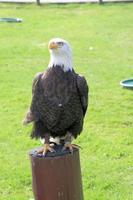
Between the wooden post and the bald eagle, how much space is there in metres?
0.21

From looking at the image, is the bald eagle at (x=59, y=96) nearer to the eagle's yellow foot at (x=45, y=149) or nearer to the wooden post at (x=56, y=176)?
the eagle's yellow foot at (x=45, y=149)

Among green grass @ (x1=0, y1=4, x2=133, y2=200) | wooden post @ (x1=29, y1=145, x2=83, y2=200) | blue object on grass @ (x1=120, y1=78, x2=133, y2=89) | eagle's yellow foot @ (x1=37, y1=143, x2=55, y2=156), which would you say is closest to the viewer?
wooden post @ (x1=29, y1=145, x2=83, y2=200)

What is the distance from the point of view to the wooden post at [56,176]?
4.40 meters

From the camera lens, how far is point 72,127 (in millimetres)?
4871

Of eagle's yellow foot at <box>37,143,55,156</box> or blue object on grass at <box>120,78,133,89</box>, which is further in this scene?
blue object on grass at <box>120,78,133,89</box>

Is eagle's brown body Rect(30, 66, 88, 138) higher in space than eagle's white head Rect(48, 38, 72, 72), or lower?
lower

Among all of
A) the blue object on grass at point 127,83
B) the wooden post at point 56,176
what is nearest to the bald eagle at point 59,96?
the wooden post at point 56,176

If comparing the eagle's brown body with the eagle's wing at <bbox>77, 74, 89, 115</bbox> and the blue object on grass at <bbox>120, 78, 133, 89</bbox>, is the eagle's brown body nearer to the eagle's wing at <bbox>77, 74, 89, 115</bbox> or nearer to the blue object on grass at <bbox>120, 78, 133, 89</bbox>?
the eagle's wing at <bbox>77, 74, 89, 115</bbox>

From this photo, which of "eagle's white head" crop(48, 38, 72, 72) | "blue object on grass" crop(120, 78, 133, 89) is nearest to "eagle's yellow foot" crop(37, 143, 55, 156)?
"eagle's white head" crop(48, 38, 72, 72)

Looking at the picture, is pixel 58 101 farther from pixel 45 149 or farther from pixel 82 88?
pixel 45 149

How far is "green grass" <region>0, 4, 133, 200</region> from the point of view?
6434mm

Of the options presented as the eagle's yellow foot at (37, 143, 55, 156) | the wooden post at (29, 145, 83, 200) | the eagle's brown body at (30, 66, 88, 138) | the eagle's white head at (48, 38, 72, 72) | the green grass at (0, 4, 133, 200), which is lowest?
the green grass at (0, 4, 133, 200)

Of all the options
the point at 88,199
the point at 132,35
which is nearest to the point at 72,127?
the point at 88,199

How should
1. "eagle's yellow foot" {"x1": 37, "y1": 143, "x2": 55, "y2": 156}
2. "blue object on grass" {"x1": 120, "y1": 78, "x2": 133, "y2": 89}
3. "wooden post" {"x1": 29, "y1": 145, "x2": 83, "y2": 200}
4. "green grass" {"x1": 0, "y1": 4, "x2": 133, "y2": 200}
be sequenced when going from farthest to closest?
1. "blue object on grass" {"x1": 120, "y1": 78, "x2": 133, "y2": 89}
2. "green grass" {"x1": 0, "y1": 4, "x2": 133, "y2": 200}
3. "eagle's yellow foot" {"x1": 37, "y1": 143, "x2": 55, "y2": 156}
4. "wooden post" {"x1": 29, "y1": 145, "x2": 83, "y2": 200}
